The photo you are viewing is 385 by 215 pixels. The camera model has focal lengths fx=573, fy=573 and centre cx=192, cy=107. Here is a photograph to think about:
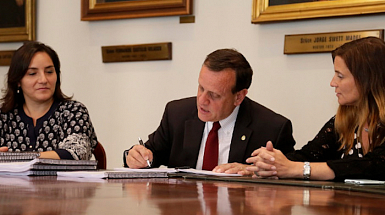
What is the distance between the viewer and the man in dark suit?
3484 mm

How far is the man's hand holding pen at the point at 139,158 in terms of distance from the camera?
10.4 feet

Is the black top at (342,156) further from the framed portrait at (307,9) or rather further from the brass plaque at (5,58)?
the brass plaque at (5,58)

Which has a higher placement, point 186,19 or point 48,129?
point 186,19

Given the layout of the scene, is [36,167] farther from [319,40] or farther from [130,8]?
[130,8]

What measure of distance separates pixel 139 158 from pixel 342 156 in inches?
44.7

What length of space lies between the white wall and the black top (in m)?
1.08

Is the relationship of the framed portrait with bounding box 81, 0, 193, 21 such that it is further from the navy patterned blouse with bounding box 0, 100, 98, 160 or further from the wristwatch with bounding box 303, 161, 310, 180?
the wristwatch with bounding box 303, 161, 310, 180

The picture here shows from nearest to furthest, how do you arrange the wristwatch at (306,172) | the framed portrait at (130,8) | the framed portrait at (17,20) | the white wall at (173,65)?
the wristwatch at (306,172) → the white wall at (173,65) → the framed portrait at (130,8) → the framed portrait at (17,20)

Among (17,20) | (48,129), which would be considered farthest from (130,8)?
(48,129)

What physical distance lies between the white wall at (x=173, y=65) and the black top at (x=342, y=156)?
3.55ft

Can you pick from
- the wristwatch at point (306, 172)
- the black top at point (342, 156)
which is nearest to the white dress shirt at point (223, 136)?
the black top at point (342, 156)

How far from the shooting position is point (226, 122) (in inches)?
141

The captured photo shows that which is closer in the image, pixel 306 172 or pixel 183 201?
pixel 183 201

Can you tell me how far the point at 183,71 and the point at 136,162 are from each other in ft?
6.53
